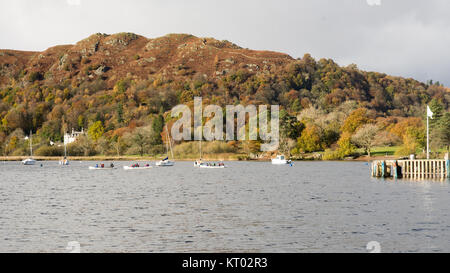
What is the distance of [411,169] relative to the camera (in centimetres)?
7950

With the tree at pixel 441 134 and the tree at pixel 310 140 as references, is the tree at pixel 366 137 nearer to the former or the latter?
the tree at pixel 310 140

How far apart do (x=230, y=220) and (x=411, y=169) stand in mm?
48181

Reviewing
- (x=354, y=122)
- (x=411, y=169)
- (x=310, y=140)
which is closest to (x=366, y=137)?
(x=354, y=122)

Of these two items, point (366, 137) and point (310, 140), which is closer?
point (366, 137)

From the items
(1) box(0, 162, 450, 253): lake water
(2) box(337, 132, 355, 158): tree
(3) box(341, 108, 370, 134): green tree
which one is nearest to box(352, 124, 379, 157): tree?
(2) box(337, 132, 355, 158): tree

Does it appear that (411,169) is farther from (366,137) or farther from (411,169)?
(366,137)

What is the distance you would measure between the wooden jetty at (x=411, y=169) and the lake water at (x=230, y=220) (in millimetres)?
14517

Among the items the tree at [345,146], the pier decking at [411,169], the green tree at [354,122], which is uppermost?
the green tree at [354,122]

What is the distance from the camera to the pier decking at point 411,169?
78.6 m

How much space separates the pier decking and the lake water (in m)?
14.5

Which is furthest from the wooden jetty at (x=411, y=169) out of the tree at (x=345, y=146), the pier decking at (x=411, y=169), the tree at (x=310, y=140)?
the tree at (x=310, y=140)

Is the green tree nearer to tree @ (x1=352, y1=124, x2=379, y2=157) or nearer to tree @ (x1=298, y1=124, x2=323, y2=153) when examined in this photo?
tree @ (x1=298, y1=124, x2=323, y2=153)

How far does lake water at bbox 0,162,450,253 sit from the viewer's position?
3048 cm
